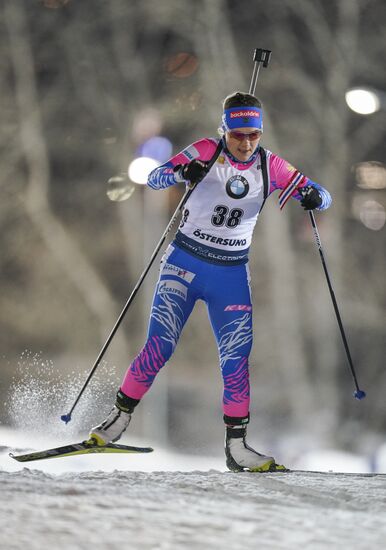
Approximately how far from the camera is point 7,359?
62.3 ft

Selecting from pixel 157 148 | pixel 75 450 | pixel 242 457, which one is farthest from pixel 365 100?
pixel 157 148

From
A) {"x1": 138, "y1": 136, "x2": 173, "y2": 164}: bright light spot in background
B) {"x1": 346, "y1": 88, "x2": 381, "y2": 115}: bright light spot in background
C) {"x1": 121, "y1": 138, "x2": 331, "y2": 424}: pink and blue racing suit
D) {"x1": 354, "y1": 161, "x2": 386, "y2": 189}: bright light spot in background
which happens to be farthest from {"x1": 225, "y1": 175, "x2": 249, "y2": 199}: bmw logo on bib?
{"x1": 354, "y1": 161, "x2": 386, "y2": 189}: bright light spot in background

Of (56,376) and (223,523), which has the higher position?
(56,376)

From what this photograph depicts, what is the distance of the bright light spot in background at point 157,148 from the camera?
14258 millimetres

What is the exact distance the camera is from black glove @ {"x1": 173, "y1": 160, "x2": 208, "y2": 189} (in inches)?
164

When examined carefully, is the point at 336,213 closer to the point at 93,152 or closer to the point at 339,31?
the point at 339,31

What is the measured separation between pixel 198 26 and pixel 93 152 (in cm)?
279

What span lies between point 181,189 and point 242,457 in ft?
32.8

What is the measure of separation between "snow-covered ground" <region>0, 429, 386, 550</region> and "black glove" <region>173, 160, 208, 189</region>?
1.26 metres

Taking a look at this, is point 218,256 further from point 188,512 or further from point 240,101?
point 188,512

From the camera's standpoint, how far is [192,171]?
4164 millimetres

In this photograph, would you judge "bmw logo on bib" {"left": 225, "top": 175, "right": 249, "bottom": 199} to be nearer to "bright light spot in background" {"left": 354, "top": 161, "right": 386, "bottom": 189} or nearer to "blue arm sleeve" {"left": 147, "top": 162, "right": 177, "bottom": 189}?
"blue arm sleeve" {"left": 147, "top": 162, "right": 177, "bottom": 189}

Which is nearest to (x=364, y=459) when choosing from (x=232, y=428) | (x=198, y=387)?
(x=198, y=387)

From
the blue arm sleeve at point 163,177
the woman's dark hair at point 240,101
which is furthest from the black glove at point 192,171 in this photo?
the woman's dark hair at point 240,101
